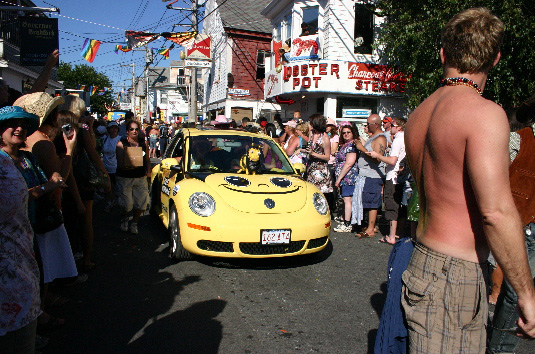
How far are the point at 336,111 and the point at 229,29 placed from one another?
11.8 metres

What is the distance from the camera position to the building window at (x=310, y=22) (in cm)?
1644

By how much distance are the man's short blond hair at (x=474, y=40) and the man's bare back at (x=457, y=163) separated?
11 cm

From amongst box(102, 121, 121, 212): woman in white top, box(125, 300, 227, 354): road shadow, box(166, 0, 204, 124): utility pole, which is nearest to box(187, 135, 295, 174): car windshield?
box(125, 300, 227, 354): road shadow

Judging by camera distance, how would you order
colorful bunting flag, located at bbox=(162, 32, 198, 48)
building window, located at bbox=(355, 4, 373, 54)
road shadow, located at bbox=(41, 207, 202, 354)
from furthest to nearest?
colorful bunting flag, located at bbox=(162, 32, 198, 48) → building window, located at bbox=(355, 4, 373, 54) → road shadow, located at bbox=(41, 207, 202, 354)

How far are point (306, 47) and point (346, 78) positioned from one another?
1835 mm

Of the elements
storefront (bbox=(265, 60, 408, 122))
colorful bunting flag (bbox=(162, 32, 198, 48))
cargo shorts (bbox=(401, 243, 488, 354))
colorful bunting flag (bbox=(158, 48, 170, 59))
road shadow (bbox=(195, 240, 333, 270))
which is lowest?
road shadow (bbox=(195, 240, 333, 270))

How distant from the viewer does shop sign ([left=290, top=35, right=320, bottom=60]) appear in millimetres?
15391

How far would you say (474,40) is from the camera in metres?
1.71

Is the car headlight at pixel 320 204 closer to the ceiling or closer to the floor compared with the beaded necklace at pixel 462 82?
closer to the floor

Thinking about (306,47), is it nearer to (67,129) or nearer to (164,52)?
(67,129)

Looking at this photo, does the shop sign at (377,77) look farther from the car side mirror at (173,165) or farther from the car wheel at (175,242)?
the car wheel at (175,242)

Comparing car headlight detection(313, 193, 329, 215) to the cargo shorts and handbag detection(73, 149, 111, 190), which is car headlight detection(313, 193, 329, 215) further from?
the cargo shorts

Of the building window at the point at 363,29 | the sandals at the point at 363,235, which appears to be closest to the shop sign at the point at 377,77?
the building window at the point at 363,29

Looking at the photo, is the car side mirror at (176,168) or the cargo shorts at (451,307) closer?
the cargo shorts at (451,307)
